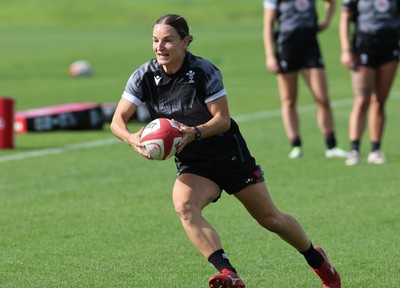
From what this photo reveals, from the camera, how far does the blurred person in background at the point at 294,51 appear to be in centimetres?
1452

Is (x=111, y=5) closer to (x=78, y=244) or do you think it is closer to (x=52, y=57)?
(x=52, y=57)

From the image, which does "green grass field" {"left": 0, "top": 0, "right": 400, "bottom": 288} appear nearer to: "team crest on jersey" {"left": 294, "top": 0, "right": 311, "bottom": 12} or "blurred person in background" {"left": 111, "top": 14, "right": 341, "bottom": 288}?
"blurred person in background" {"left": 111, "top": 14, "right": 341, "bottom": 288}

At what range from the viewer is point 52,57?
3559 centimetres

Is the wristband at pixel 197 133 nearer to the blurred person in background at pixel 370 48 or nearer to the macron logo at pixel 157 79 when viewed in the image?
the macron logo at pixel 157 79

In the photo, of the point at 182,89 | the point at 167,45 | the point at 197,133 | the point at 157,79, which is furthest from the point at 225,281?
the point at 167,45

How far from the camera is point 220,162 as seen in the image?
7.46 meters

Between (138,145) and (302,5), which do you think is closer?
(138,145)

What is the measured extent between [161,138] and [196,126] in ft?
1.30

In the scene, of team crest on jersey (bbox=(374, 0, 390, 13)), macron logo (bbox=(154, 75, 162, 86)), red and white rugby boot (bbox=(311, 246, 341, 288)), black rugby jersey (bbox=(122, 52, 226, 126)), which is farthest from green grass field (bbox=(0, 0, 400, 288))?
team crest on jersey (bbox=(374, 0, 390, 13))

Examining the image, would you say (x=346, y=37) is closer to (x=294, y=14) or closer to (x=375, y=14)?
(x=375, y=14)

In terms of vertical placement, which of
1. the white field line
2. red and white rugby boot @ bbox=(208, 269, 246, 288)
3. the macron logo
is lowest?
the white field line

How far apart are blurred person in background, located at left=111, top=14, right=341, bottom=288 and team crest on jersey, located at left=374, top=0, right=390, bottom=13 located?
678 cm

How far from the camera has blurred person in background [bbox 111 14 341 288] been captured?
23.9 ft

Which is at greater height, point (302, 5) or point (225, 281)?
point (225, 281)
